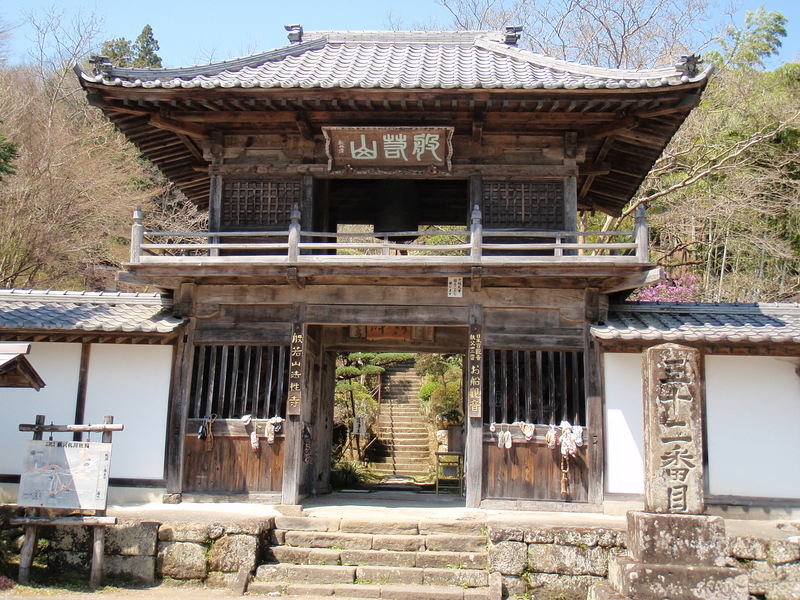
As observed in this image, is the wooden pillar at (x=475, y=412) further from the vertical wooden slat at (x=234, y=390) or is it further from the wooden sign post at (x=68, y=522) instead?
the wooden sign post at (x=68, y=522)

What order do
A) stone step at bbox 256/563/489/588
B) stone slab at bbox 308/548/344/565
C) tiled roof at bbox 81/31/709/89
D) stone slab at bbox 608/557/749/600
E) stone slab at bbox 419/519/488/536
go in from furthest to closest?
1. tiled roof at bbox 81/31/709/89
2. stone slab at bbox 419/519/488/536
3. stone slab at bbox 308/548/344/565
4. stone step at bbox 256/563/489/588
5. stone slab at bbox 608/557/749/600

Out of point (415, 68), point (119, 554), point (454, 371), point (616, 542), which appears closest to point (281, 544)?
point (119, 554)

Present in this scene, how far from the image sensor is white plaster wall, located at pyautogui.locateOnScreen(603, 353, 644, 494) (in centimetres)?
1116

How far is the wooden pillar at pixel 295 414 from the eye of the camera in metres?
11.4

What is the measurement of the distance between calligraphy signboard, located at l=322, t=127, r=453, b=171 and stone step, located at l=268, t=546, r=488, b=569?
6.24 m

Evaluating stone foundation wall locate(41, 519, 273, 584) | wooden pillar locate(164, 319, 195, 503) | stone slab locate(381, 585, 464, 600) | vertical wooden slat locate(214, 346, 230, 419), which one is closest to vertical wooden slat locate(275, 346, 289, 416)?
vertical wooden slat locate(214, 346, 230, 419)

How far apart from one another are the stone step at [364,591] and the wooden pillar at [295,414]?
2.40 m

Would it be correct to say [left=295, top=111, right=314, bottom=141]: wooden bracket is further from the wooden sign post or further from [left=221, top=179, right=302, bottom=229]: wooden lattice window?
the wooden sign post

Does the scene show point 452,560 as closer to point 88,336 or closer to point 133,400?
point 133,400

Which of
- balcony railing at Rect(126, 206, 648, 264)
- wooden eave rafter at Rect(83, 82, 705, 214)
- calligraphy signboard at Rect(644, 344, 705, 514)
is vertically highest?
wooden eave rafter at Rect(83, 82, 705, 214)

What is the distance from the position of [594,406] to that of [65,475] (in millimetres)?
7839

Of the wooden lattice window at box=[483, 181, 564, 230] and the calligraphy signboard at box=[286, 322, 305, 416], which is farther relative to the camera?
the wooden lattice window at box=[483, 181, 564, 230]

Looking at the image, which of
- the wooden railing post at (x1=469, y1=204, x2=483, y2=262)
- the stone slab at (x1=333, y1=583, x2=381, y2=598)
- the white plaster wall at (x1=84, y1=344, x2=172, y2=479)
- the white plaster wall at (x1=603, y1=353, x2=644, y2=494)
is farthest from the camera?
the white plaster wall at (x1=84, y1=344, x2=172, y2=479)

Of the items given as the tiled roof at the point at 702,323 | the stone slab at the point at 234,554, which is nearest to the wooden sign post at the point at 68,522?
Result: the stone slab at the point at 234,554
